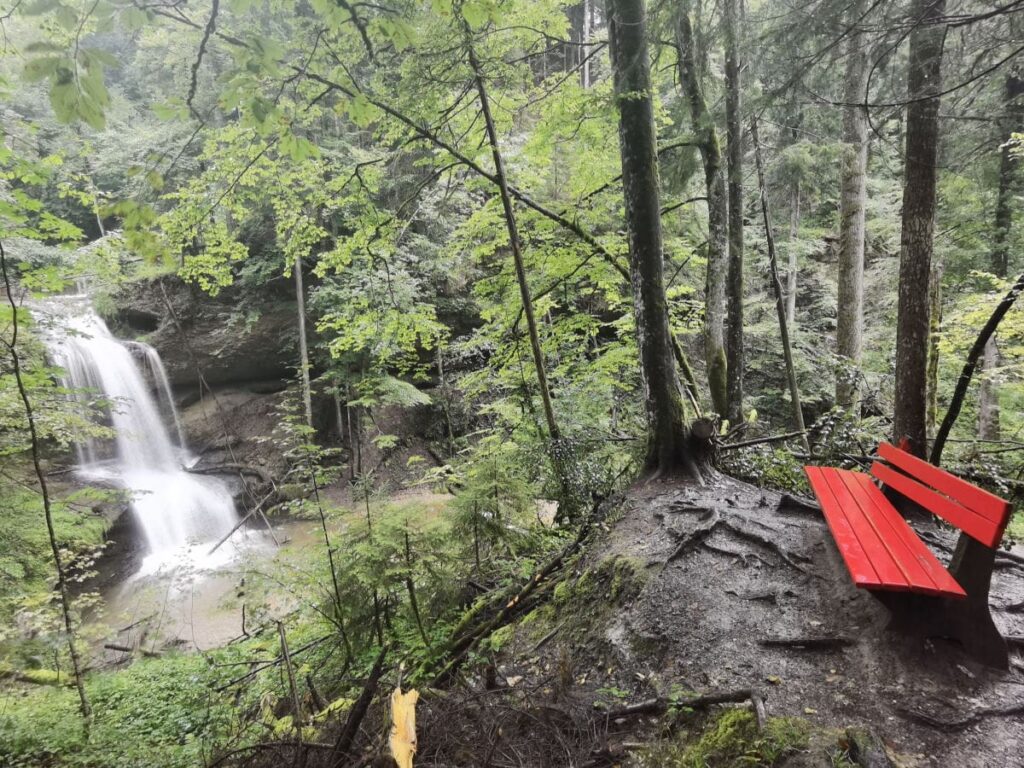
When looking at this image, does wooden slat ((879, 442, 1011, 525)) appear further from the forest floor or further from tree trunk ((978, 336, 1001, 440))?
tree trunk ((978, 336, 1001, 440))

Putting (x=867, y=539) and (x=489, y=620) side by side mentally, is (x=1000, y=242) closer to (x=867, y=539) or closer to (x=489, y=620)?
(x=867, y=539)

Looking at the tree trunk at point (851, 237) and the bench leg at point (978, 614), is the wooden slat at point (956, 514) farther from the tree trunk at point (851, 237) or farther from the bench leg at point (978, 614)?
the tree trunk at point (851, 237)

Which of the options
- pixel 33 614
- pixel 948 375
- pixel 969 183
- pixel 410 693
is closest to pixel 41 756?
pixel 33 614

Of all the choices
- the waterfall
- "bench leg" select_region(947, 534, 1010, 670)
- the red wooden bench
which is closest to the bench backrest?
the red wooden bench


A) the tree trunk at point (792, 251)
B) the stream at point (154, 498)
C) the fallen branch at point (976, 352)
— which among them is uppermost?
the tree trunk at point (792, 251)

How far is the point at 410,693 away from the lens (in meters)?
2.80

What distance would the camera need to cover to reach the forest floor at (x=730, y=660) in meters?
2.27

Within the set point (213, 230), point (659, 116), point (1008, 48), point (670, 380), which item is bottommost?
point (670, 380)

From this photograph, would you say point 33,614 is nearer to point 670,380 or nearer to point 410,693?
point 410,693

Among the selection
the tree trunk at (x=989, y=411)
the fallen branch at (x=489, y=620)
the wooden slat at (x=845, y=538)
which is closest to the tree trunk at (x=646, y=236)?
the wooden slat at (x=845, y=538)

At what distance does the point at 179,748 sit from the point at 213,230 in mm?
5072

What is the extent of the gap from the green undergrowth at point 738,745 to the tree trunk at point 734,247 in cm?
601

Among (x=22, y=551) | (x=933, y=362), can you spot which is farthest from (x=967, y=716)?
(x=22, y=551)

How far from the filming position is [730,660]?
282 centimetres
